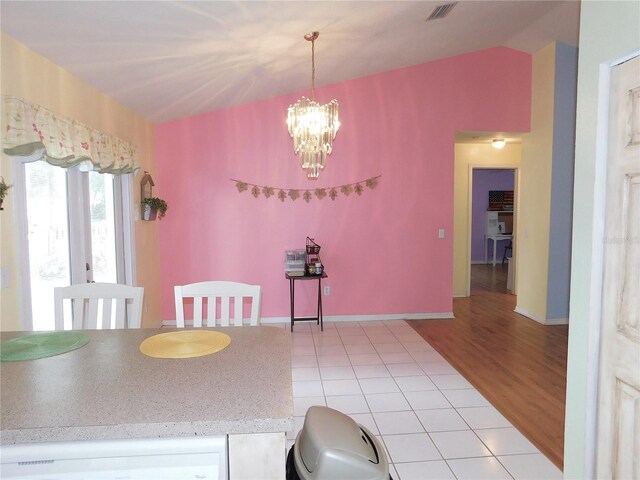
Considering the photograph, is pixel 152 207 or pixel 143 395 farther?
pixel 152 207

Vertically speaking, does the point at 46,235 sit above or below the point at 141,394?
above

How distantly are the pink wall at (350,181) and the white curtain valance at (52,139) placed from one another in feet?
5.29

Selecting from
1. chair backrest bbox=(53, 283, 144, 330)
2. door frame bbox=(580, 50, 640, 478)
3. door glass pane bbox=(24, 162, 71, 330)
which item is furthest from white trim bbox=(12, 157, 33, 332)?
door frame bbox=(580, 50, 640, 478)

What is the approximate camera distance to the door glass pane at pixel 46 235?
8.12 feet

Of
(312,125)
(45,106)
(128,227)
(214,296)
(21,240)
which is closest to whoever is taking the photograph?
(214,296)

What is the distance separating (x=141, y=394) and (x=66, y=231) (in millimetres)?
2266

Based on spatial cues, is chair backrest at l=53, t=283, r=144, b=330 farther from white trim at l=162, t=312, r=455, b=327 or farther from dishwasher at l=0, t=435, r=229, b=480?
white trim at l=162, t=312, r=455, b=327

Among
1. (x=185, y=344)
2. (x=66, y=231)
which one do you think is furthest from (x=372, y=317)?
(x=185, y=344)

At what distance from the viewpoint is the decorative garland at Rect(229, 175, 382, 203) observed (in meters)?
4.86

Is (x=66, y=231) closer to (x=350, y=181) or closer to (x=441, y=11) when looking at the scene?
(x=350, y=181)

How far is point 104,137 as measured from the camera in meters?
3.09

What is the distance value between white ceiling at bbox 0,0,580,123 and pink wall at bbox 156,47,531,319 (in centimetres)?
26

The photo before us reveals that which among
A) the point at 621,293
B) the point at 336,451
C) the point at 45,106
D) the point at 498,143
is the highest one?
the point at 498,143

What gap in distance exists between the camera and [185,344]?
1.55 meters
